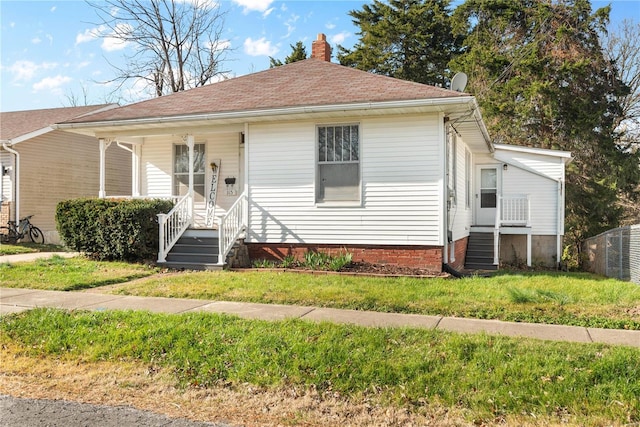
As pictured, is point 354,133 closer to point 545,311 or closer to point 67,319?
point 545,311

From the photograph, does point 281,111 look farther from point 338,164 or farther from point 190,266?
point 190,266

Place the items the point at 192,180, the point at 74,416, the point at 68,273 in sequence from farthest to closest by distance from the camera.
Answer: the point at 192,180 < the point at 68,273 < the point at 74,416

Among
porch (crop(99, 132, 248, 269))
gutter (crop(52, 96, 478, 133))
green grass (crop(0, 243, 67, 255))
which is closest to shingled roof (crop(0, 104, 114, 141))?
green grass (crop(0, 243, 67, 255))

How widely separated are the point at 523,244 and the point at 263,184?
32.8ft

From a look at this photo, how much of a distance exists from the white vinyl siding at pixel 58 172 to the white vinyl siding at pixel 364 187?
435 inches

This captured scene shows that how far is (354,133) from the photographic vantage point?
10.9 meters

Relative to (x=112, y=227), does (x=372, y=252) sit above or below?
below

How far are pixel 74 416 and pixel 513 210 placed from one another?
48.0 ft

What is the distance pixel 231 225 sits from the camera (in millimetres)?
11008

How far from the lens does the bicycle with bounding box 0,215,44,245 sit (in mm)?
17172

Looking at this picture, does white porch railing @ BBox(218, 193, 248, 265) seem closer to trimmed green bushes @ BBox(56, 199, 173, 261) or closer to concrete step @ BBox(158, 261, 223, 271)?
concrete step @ BBox(158, 261, 223, 271)

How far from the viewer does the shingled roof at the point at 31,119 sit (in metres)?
18.3

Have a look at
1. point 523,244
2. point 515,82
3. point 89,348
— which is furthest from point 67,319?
point 515,82

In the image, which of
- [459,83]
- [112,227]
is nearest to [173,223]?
[112,227]
